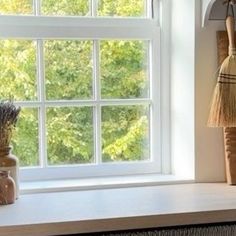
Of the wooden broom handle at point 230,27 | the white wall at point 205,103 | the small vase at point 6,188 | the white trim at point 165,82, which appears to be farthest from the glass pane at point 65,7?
the small vase at point 6,188

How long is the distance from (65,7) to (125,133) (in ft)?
1.77

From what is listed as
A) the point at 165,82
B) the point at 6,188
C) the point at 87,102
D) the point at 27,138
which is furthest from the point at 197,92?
the point at 6,188

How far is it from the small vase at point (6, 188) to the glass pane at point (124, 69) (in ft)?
1.81

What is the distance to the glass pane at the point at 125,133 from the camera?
1.96 m

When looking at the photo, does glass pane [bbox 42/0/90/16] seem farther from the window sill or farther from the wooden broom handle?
the window sill

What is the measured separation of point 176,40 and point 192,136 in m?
0.38

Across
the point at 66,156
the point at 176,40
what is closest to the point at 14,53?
the point at 66,156

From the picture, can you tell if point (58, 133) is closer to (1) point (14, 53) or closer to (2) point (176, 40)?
(1) point (14, 53)

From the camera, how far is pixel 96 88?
1.93 m

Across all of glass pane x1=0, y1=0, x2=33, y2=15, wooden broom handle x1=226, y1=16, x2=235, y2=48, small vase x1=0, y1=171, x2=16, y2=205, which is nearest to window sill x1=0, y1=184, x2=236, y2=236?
small vase x1=0, y1=171, x2=16, y2=205

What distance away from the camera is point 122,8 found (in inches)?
→ 77.0

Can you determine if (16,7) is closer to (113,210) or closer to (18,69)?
(18,69)

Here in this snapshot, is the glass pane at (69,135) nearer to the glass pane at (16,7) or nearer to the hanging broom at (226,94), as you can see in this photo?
the glass pane at (16,7)

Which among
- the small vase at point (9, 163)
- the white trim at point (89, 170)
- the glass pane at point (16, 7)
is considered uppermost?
the glass pane at point (16, 7)
